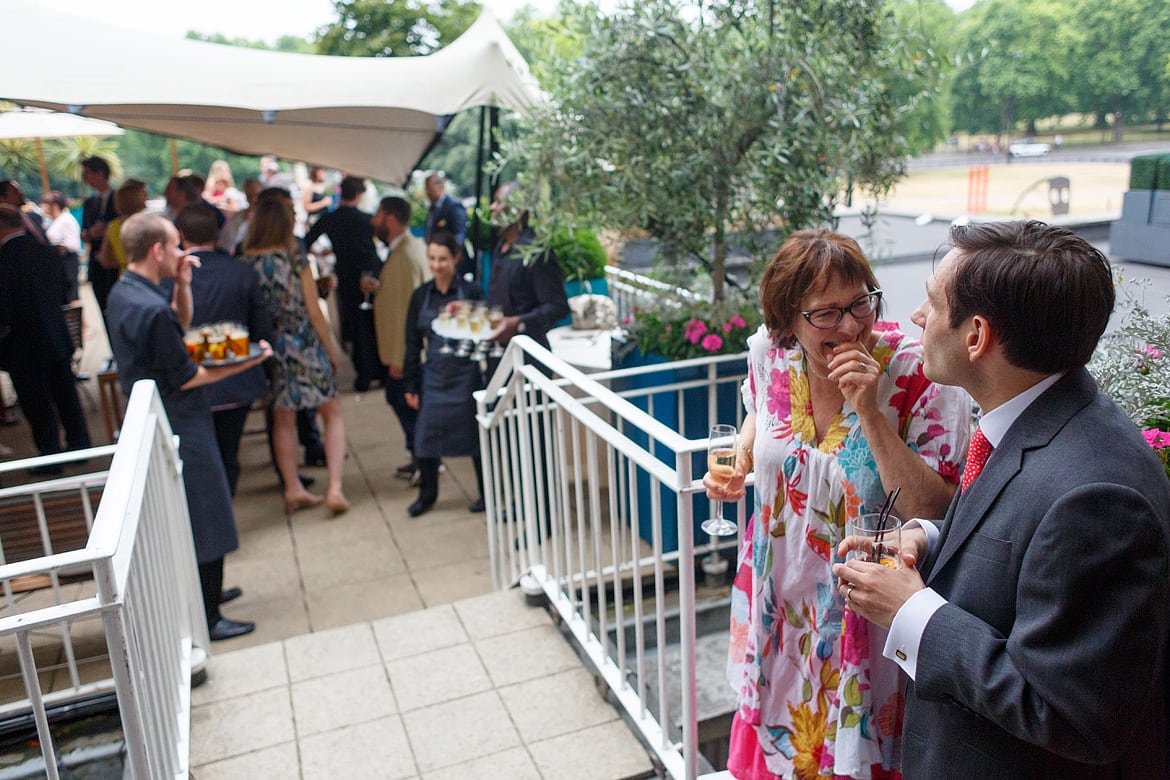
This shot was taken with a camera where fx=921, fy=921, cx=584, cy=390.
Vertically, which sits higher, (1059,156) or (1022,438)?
(1059,156)

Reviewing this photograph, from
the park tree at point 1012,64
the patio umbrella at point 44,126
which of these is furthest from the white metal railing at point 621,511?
the patio umbrella at point 44,126

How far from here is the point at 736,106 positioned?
3.79m

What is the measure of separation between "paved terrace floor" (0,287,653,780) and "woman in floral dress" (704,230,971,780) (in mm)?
757

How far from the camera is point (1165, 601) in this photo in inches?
46.8

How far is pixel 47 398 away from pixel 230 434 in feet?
6.51

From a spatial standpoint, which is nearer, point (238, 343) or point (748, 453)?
point (748, 453)

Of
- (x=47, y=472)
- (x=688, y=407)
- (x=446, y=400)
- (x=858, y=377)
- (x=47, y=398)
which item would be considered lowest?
(x=47, y=472)

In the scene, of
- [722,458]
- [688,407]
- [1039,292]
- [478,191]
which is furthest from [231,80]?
[1039,292]

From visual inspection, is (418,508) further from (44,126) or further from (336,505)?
(44,126)

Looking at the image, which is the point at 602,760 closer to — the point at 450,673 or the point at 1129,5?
the point at 450,673

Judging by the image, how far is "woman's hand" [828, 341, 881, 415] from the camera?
69.2 inches

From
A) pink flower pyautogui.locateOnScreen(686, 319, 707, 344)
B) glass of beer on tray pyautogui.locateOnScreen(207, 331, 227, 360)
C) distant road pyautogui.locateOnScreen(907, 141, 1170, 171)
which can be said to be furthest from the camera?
glass of beer on tray pyautogui.locateOnScreen(207, 331, 227, 360)

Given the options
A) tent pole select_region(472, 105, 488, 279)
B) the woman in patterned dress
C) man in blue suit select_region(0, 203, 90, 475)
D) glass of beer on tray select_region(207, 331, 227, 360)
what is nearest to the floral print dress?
glass of beer on tray select_region(207, 331, 227, 360)

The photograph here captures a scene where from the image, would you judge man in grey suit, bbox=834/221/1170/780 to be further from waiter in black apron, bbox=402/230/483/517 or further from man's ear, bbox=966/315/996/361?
waiter in black apron, bbox=402/230/483/517
